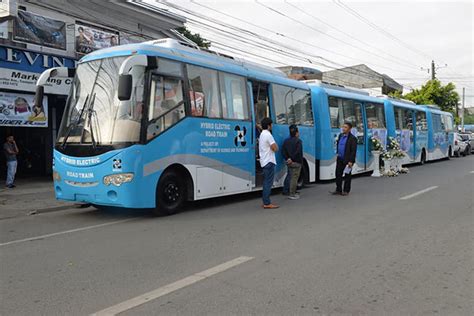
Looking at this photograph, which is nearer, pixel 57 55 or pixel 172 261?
pixel 172 261

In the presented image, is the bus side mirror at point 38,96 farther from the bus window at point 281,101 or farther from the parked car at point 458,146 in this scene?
the parked car at point 458,146

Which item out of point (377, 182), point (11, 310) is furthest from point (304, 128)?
point (11, 310)

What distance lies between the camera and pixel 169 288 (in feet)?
14.5

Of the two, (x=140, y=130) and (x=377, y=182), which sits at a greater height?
(x=140, y=130)

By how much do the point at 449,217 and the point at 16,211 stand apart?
8.87 metres

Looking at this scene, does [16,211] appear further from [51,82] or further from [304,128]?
[304,128]

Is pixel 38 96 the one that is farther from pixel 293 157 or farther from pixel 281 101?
pixel 281 101

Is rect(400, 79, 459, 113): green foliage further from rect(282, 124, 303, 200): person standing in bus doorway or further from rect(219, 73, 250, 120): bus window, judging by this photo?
rect(219, 73, 250, 120): bus window

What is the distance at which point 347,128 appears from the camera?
11.3 metres

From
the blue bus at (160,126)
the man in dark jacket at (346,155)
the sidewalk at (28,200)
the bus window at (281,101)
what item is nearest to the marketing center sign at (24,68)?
the sidewalk at (28,200)

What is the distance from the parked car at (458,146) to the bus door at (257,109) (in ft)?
73.4

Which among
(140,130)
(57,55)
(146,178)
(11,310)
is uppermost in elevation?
(57,55)

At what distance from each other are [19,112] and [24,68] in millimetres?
1362

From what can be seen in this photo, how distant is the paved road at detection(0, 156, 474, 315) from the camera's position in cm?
A: 403
